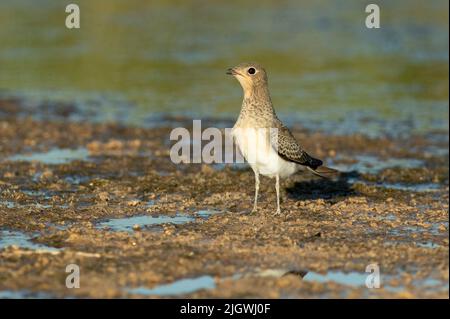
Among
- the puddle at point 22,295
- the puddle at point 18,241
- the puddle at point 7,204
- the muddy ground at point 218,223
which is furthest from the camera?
the puddle at point 7,204

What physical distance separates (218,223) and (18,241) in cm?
220

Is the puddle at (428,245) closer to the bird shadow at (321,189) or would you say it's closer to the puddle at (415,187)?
the bird shadow at (321,189)

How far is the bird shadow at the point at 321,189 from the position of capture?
1212 centimetres

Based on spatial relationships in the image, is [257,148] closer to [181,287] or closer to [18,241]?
[181,287]

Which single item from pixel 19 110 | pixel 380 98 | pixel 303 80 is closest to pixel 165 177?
pixel 19 110

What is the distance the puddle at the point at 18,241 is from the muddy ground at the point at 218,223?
0.13 ft

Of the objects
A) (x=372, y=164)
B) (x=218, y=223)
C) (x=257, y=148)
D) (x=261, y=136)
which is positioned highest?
(x=261, y=136)

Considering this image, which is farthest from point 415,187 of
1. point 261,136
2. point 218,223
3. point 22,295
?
point 22,295

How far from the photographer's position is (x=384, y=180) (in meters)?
13.3

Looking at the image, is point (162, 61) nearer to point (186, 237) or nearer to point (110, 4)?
point (110, 4)

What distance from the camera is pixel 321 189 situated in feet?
41.2

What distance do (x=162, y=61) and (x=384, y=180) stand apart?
469 inches

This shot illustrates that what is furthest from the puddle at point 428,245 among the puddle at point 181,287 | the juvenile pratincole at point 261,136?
the puddle at point 181,287

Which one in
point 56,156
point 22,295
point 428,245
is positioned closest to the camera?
point 22,295
